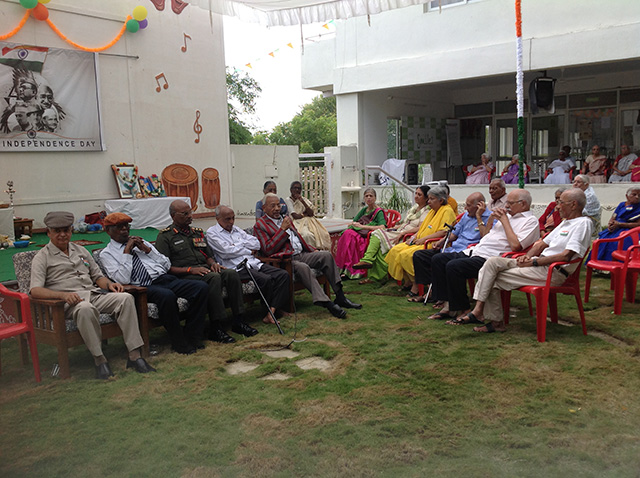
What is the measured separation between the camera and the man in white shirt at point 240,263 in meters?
5.28

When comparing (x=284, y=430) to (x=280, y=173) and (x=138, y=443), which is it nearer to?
(x=138, y=443)

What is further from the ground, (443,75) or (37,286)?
(443,75)

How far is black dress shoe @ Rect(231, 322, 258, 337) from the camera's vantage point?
16.3 ft

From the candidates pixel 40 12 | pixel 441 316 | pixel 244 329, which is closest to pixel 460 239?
pixel 441 316

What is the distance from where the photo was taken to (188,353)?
4.46m

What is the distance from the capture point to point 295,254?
5797mm

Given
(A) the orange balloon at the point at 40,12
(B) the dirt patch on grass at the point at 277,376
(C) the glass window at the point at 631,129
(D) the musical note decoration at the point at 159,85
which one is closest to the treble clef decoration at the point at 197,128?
(D) the musical note decoration at the point at 159,85

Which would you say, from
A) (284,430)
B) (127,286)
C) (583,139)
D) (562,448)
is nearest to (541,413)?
(562,448)

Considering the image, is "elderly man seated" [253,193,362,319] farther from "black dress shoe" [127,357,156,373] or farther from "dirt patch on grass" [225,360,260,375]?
"black dress shoe" [127,357,156,373]

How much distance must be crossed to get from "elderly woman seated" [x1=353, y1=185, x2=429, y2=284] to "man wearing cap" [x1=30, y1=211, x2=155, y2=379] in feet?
10.8

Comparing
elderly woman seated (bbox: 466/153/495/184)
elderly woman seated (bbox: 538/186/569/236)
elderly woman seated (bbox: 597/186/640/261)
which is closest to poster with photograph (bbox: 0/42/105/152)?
elderly woman seated (bbox: 538/186/569/236)

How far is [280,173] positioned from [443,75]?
4150 mm

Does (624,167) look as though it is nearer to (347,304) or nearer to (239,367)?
(347,304)

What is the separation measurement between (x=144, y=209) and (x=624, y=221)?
6659 mm
